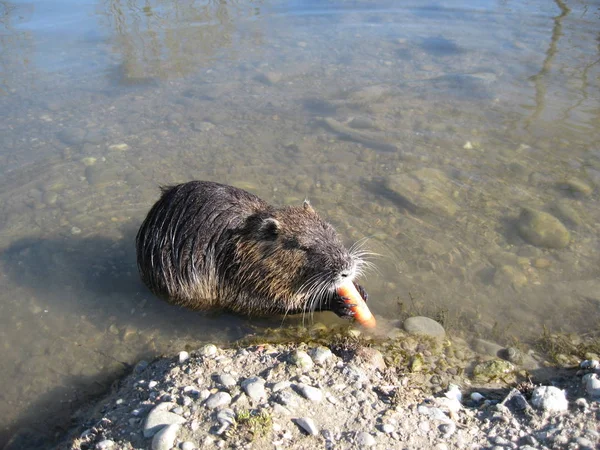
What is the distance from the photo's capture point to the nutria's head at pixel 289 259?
4699 millimetres

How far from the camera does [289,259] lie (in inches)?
190

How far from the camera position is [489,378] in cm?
415

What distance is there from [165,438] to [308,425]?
853mm

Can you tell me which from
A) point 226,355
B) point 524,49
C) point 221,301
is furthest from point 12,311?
point 524,49

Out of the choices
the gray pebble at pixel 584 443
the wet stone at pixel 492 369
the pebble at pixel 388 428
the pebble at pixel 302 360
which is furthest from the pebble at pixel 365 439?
the wet stone at pixel 492 369

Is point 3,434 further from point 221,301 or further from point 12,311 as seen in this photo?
point 221,301

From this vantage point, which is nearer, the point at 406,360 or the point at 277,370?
the point at 277,370

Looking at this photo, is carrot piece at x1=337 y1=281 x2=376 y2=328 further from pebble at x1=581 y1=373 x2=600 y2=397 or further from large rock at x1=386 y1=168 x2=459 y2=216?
large rock at x1=386 y1=168 x2=459 y2=216

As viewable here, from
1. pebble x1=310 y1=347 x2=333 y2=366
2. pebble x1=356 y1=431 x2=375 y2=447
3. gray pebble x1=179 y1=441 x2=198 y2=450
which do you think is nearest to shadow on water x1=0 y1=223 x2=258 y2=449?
pebble x1=310 y1=347 x2=333 y2=366

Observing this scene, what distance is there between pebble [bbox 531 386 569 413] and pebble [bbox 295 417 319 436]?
1497 mm

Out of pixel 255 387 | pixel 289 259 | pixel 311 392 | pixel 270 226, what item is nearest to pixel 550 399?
pixel 311 392

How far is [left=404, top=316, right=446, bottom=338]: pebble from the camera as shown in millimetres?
4699

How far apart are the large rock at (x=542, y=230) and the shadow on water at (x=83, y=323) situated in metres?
3.03

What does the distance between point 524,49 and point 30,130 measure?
8.76 m
